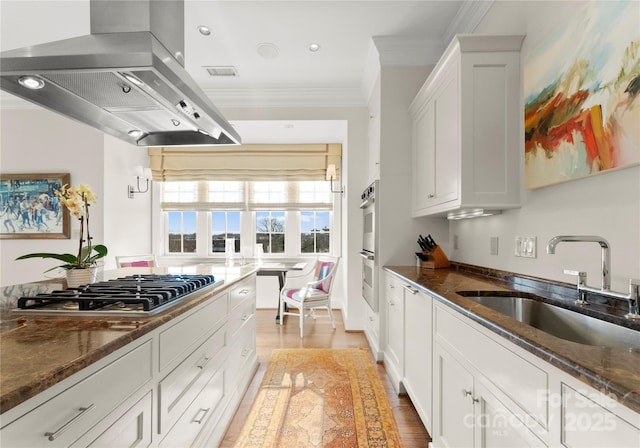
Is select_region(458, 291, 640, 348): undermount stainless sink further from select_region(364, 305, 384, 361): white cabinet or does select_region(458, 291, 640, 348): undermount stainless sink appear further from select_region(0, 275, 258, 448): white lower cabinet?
select_region(364, 305, 384, 361): white cabinet

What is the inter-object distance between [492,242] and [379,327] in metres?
1.27

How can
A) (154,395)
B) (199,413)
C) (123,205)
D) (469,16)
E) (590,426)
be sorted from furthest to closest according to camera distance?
1. (123,205)
2. (469,16)
3. (199,413)
4. (154,395)
5. (590,426)

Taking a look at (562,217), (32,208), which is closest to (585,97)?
(562,217)

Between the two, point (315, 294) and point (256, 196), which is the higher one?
point (256, 196)

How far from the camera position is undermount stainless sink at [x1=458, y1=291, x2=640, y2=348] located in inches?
43.9

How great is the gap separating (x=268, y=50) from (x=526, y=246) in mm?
2814

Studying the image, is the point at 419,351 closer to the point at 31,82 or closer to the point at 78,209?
the point at 78,209

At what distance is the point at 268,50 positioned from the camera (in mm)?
3158

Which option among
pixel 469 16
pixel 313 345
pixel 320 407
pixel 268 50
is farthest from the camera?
pixel 313 345

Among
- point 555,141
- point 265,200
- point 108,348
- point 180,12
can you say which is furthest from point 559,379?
point 265,200

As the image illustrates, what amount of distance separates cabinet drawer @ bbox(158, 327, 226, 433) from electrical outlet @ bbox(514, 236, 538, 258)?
182 cm

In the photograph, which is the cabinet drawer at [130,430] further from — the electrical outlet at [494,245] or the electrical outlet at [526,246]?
the electrical outlet at [494,245]

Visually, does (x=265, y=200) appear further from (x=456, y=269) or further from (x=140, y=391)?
(x=140, y=391)

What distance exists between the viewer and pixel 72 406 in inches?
30.2
